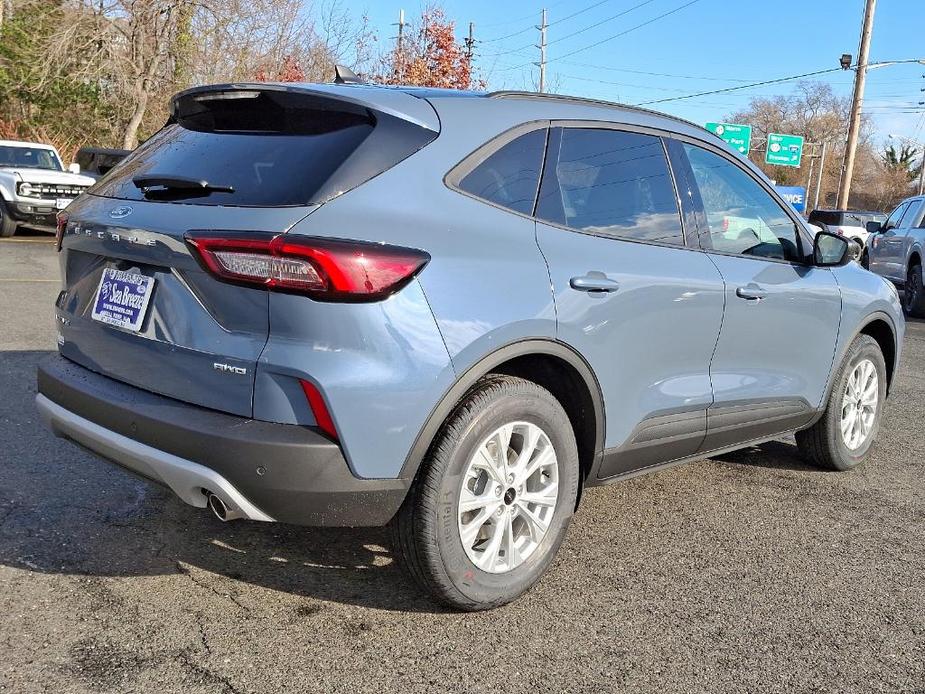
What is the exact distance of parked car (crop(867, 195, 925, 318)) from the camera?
13.1 m

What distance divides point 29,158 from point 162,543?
15.9 meters

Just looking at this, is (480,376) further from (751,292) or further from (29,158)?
(29,158)

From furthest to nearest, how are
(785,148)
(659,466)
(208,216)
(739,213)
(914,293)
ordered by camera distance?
(785,148), (914,293), (739,213), (659,466), (208,216)

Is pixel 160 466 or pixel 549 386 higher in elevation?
pixel 549 386

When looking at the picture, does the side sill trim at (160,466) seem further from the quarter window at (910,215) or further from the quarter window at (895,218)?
the quarter window at (895,218)

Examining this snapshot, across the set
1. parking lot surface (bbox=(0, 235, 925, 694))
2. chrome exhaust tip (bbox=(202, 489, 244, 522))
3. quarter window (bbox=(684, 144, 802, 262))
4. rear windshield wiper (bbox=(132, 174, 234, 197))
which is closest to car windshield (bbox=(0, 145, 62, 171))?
parking lot surface (bbox=(0, 235, 925, 694))

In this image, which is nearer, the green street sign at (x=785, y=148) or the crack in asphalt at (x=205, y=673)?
the crack in asphalt at (x=205, y=673)

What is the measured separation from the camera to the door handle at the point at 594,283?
10.5ft

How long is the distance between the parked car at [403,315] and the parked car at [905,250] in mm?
10618

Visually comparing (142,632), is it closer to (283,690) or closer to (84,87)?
(283,690)

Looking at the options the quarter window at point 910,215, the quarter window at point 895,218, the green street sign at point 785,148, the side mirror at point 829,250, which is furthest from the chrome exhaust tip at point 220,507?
the green street sign at point 785,148

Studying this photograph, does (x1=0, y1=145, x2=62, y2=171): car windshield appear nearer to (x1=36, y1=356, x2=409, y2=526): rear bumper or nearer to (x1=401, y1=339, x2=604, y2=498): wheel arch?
(x1=36, y1=356, x2=409, y2=526): rear bumper

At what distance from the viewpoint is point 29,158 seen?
1712 cm

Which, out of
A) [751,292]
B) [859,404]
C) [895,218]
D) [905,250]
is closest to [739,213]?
[751,292]
